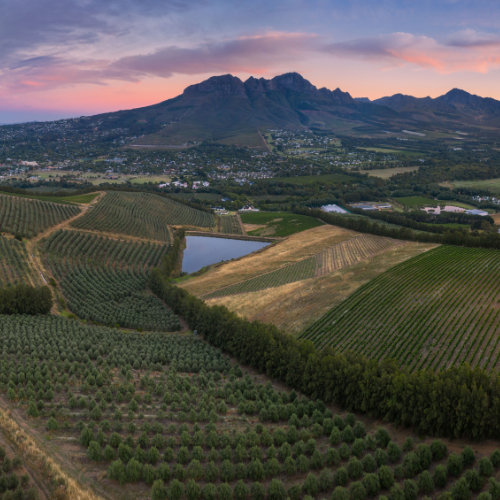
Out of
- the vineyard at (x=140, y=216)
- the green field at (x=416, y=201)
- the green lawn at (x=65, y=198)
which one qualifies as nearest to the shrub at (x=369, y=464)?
the vineyard at (x=140, y=216)

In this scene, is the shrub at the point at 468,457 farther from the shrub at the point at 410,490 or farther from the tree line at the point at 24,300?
the tree line at the point at 24,300

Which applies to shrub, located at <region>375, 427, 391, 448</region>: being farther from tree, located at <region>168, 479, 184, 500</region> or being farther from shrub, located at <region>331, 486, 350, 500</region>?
tree, located at <region>168, 479, 184, 500</region>

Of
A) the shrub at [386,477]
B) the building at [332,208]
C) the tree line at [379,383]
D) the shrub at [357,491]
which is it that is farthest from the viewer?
the building at [332,208]

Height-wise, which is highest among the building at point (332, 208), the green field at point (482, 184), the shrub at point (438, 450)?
the green field at point (482, 184)

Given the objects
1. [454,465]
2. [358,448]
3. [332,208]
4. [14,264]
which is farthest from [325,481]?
[332,208]

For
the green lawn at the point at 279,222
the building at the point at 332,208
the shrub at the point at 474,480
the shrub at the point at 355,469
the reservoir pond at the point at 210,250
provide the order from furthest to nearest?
the building at the point at 332,208 → the green lawn at the point at 279,222 → the reservoir pond at the point at 210,250 → the shrub at the point at 355,469 → the shrub at the point at 474,480

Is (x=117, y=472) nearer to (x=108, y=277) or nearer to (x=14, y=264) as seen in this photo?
(x=108, y=277)

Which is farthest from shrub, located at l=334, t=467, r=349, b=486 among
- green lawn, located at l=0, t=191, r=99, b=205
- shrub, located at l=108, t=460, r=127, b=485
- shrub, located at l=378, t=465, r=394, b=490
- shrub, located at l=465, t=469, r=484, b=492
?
green lawn, located at l=0, t=191, r=99, b=205

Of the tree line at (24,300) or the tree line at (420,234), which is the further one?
the tree line at (420,234)
